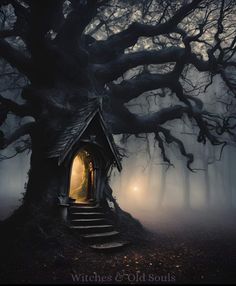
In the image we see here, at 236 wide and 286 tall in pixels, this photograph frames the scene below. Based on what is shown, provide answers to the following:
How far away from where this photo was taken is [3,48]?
12727 millimetres

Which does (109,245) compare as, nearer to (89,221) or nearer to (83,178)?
(89,221)

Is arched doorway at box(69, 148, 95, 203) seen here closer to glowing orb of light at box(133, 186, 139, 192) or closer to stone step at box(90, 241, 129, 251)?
stone step at box(90, 241, 129, 251)

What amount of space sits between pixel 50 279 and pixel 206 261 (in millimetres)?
4914

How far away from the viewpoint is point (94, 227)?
11.1 m

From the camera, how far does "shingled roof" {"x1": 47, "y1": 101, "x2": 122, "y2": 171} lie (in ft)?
35.7

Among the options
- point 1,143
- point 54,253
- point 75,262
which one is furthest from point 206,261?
point 1,143

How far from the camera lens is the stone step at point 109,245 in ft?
32.1

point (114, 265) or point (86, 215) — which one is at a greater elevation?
point (86, 215)

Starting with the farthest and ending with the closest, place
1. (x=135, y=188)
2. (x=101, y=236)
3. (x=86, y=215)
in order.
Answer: (x=135, y=188), (x=86, y=215), (x=101, y=236)

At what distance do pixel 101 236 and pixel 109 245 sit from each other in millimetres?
564

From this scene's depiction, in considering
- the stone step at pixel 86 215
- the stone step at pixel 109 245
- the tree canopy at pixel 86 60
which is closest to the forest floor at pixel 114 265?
the stone step at pixel 109 245

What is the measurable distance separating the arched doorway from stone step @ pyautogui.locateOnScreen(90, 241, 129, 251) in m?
2.57

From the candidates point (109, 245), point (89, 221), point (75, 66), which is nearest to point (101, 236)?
point (109, 245)

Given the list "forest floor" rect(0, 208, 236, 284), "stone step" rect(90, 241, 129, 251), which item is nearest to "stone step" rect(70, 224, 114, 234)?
"stone step" rect(90, 241, 129, 251)
